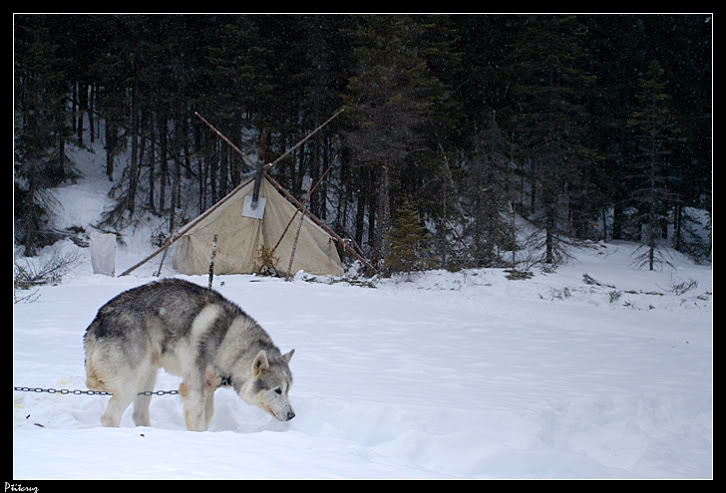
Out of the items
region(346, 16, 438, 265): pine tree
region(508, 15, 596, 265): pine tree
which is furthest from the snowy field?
region(508, 15, 596, 265): pine tree

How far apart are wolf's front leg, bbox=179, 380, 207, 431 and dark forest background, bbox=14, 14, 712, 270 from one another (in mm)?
14402

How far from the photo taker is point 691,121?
82.3 ft

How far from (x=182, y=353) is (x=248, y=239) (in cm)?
1514

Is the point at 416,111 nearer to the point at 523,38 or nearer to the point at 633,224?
the point at 523,38

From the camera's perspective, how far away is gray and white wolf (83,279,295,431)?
4.77 metres

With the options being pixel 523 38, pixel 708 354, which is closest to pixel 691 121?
pixel 523 38

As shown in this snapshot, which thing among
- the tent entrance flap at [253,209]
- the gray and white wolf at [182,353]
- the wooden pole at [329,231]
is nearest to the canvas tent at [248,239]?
the tent entrance flap at [253,209]

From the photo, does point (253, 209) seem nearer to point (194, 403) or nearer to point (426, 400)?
point (426, 400)

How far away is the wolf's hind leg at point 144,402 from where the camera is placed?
493 centimetres

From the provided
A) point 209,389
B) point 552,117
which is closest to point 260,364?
point 209,389

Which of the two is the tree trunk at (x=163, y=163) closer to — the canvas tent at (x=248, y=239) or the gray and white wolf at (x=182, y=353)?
the canvas tent at (x=248, y=239)

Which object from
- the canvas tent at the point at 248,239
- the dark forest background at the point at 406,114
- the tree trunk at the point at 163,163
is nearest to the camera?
the canvas tent at the point at 248,239

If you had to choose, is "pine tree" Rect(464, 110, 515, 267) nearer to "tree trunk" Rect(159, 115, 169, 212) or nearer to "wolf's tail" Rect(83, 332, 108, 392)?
"tree trunk" Rect(159, 115, 169, 212)

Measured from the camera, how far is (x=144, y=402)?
510 centimetres
